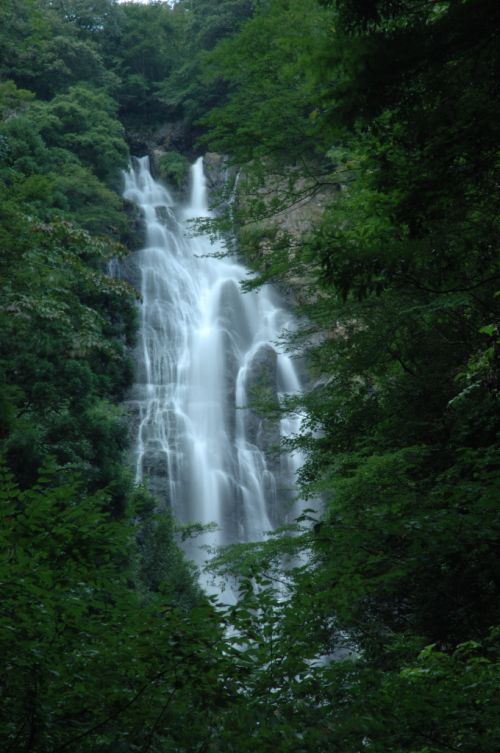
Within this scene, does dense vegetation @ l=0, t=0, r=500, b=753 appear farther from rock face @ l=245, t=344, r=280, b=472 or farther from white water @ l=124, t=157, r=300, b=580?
rock face @ l=245, t=344, r=280, b=472

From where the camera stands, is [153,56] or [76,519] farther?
[153,56]

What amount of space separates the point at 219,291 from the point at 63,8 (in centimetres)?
2192

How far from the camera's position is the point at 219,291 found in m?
32.2

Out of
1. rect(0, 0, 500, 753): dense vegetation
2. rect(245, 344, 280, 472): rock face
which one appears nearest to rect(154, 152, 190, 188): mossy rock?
rect(245, 344, 280, 472): rock face

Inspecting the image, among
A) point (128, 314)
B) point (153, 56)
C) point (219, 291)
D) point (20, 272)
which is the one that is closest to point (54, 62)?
point (153, 56)

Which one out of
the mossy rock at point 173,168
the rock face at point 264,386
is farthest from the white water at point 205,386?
the mossy rock at point 173,168

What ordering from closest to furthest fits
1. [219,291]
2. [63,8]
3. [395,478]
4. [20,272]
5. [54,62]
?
1. [395,478]
2. [20,272]
3. [219,291]
4. [54,62]
5. [63,8]

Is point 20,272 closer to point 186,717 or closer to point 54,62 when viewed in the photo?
point 186,717

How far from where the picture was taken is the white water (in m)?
23.3

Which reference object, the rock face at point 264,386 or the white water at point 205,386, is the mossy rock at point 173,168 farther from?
the rock face at point 264,386

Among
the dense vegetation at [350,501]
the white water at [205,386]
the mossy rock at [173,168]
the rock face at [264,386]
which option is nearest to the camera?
the dense vegetation at [350,501]

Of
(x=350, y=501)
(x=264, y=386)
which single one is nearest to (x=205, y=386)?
(x=264, y=386)

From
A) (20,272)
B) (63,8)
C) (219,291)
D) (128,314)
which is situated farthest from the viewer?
(63,8)

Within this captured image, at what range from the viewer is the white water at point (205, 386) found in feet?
76.6
